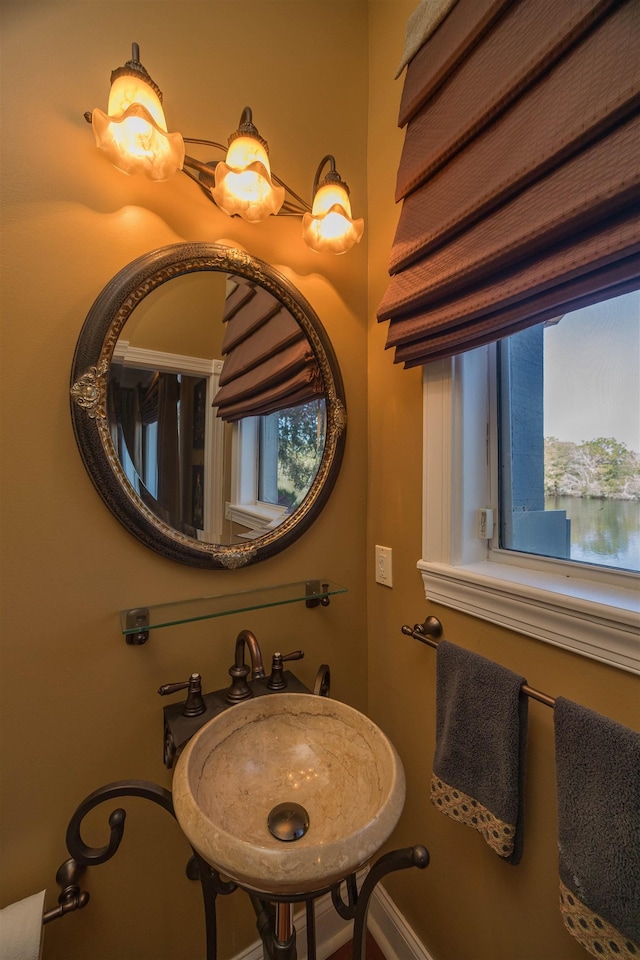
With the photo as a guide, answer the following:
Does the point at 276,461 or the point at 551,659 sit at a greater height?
the point at 276,461

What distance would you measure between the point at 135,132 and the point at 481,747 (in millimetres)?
1419

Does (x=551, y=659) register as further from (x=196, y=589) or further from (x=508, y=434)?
(x=196, y=589)

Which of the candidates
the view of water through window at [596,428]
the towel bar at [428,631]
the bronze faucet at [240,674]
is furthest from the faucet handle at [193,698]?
the view of water through window at [596,428]

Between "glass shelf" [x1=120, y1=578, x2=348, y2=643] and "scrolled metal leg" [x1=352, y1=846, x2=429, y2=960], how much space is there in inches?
20.7

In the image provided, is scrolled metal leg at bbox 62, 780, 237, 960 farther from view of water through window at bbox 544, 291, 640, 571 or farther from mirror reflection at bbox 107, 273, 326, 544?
view of water through window at bbox 544, 291, 640, 571

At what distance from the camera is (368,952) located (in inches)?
42.8

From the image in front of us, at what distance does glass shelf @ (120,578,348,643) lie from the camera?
83 centimetres

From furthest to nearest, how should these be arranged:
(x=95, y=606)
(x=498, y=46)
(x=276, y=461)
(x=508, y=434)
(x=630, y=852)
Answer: (x=276, y=461) < (x=508, y=434) < (x=95, y=606) < (x=498, y=46) < (x=630, y=852)

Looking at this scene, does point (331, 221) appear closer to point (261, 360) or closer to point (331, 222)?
point (331, 222)

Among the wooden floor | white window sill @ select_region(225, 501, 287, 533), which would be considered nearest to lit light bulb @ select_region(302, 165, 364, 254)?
white window sill @ select_region(225, 501, 287, 533)

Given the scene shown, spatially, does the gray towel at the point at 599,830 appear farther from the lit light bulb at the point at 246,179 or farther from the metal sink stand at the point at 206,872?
the lit light bulb at the point at 246,179

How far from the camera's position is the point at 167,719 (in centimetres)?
84

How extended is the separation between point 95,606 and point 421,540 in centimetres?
80

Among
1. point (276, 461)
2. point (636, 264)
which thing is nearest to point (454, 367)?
point (636, 264)
